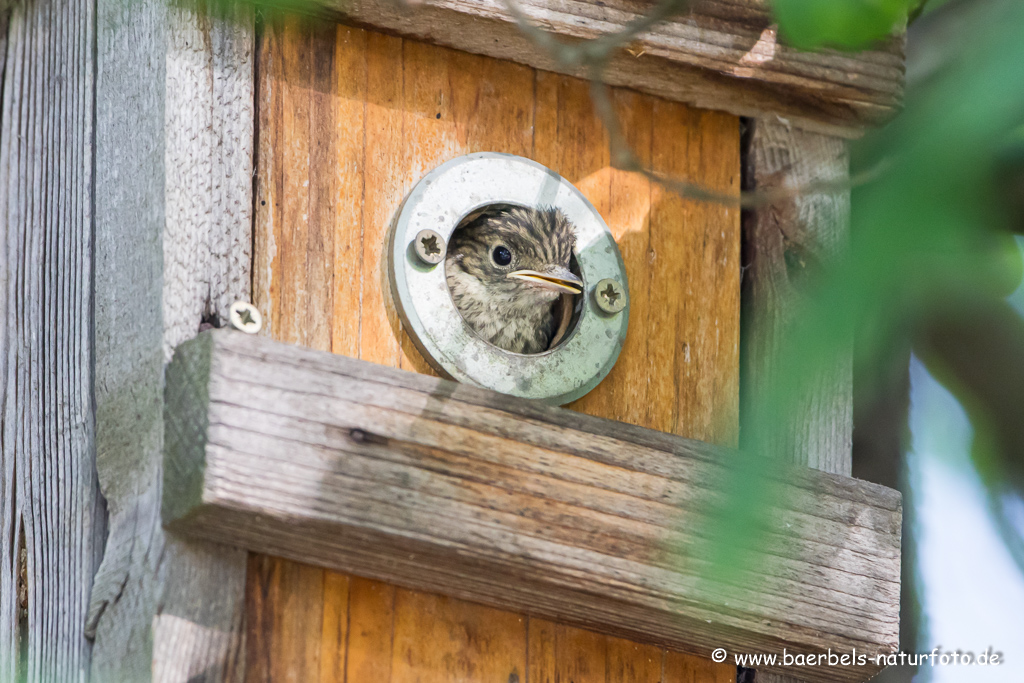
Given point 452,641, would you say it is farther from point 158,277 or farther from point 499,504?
point 158,277

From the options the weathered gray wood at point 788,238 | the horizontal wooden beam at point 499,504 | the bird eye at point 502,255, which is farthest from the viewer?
the bird eye at point 502,255

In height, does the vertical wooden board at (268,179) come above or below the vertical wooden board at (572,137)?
below

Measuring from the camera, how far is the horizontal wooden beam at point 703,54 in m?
2.07

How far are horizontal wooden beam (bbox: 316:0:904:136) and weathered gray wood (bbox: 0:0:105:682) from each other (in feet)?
1.89

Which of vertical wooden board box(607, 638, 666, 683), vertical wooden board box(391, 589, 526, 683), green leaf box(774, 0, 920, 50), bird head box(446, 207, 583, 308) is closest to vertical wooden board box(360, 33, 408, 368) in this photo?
bird head box(446, 207, 583, 308)

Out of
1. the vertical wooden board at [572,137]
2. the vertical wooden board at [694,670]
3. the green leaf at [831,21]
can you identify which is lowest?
the vertical wooden board at [694,670]

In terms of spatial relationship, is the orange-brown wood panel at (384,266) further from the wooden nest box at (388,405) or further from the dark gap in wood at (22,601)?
the dark gap in wood at (22,601)

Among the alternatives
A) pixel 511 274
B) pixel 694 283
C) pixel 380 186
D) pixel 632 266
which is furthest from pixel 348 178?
pixel 694 283

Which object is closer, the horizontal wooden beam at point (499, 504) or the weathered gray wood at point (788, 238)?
the horizontal wooden beam at point (499, 504)

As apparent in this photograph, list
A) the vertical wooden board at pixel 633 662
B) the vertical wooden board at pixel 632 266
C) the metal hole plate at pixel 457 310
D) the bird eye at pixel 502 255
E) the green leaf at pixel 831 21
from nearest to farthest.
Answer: the green leaf at pixel 831 21
the metal hole plate at pixel 457 310
the vertical wooden board at pixel 633 662
the vertical wooden board at pixel 632 266
the bird eye at pixel 502 255

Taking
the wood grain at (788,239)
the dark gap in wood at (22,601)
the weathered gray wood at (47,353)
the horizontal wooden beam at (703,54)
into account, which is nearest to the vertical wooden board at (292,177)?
the horizontal wooden beam at (703,54)

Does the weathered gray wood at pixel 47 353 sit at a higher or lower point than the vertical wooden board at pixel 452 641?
higher

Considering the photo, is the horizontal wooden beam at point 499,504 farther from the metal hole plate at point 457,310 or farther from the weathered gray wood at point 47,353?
the weathered gray wood at point 47,353

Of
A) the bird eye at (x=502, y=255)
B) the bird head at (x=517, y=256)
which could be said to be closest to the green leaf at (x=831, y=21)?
the bird head at (x=517, y=256)
